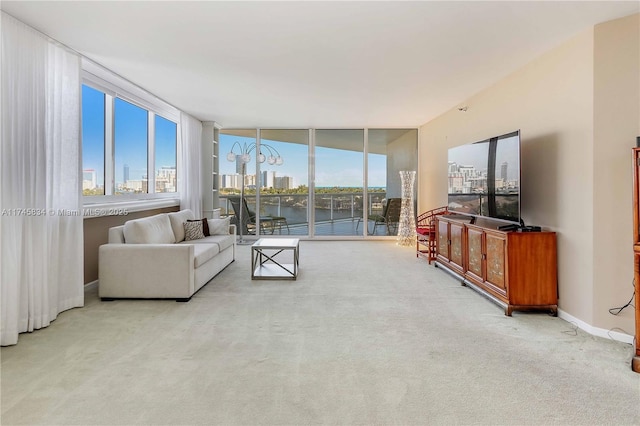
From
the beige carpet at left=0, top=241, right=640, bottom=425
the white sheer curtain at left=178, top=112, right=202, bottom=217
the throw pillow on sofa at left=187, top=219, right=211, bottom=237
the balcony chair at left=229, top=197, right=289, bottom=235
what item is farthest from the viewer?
the balcony chair at left=229, top=197, right=289, bottom=235

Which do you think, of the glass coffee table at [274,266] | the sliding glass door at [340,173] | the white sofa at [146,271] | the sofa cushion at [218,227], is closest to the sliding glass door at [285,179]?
the sliding glass door at [340,173]

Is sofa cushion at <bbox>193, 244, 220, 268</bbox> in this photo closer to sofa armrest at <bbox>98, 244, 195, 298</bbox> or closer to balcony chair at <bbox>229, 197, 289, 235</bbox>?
sofa armrest at <bbox>98, 244, 195, 298</bbox>

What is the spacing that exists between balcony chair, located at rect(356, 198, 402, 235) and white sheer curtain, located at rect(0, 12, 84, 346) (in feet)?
19.1

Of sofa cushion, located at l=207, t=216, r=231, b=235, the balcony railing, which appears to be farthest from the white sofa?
the balcony railing

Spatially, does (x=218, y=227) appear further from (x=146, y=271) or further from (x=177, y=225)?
(x=146, y=271)

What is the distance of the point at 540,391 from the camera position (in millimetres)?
1993

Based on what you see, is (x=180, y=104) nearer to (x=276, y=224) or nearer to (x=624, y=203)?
(x=276, y=224)

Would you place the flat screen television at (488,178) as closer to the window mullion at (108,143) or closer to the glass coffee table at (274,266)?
the glass coffee table at (274,266)

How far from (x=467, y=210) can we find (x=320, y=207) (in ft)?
13.5

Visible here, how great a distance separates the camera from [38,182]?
9.80 ft

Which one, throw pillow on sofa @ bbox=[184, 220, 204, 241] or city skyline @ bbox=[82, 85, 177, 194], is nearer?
city skyline @ bbox=[82, 85, 177, 194]

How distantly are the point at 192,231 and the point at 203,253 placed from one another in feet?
4.10

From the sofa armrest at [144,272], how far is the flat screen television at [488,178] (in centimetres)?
333

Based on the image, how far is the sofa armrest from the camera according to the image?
362 cm
